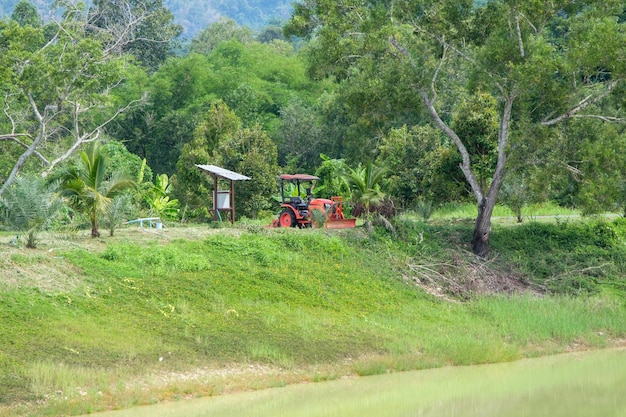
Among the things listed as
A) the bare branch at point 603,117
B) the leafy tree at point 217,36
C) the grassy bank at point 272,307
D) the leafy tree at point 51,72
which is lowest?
the grassy bank at point 272,307

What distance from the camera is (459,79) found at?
39219 mm

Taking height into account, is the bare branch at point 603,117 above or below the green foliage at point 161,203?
above

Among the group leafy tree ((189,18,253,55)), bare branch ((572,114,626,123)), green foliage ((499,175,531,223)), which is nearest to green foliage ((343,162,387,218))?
green foliage ((499,175,531,223))

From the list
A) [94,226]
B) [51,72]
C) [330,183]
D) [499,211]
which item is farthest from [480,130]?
[94,226]

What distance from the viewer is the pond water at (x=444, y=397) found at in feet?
47.3

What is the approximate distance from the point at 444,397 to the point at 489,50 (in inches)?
465

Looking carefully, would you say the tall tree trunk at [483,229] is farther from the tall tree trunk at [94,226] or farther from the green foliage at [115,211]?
the tall tree trunk at [94,226]

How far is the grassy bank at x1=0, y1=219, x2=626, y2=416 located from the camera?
51.2ft

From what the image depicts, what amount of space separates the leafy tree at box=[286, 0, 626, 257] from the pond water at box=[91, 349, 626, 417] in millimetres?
8473

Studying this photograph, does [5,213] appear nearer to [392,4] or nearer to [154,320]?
[154,320]

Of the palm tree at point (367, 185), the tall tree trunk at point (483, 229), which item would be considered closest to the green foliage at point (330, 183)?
the palm tree at point (367, 185)

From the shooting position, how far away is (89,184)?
21.0 m

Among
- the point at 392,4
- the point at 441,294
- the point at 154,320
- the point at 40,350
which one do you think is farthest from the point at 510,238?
the point at 40,350

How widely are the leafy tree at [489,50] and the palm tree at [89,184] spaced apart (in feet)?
25.0
